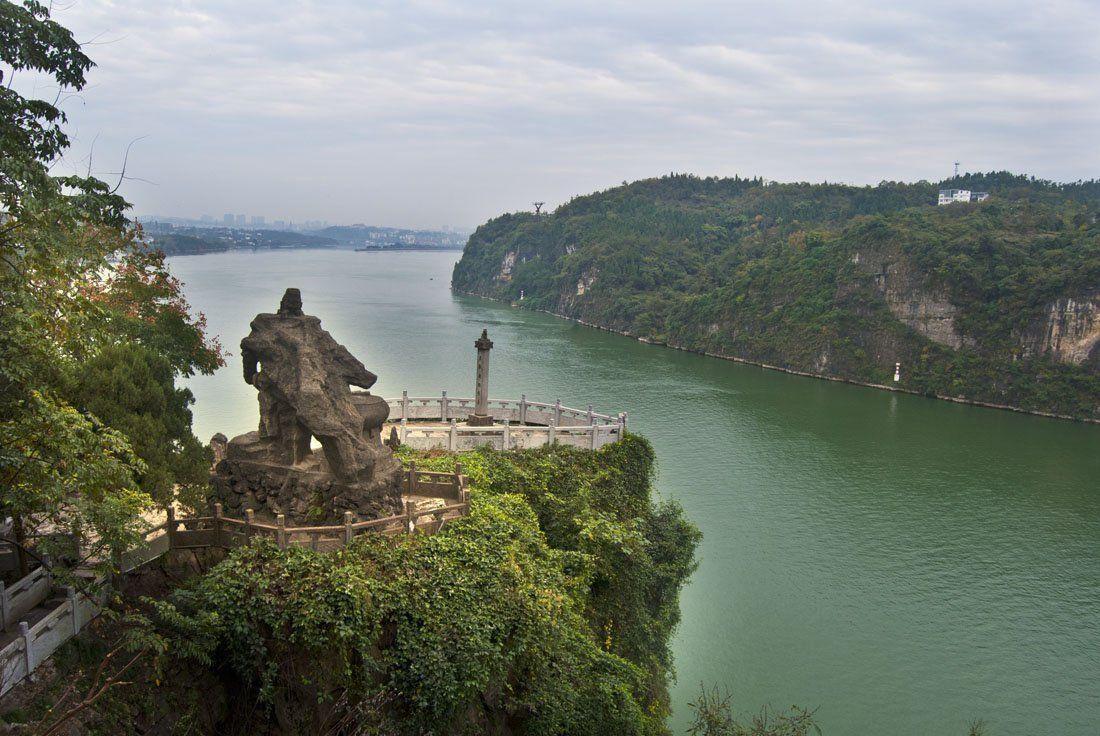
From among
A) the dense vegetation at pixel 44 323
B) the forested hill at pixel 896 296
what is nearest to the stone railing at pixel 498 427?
the dense vegetation at pixel 44 323

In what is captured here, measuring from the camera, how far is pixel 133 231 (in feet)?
42.8

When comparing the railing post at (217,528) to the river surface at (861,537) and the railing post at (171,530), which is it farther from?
the river surface at (861,537)

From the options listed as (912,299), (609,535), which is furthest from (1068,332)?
(609,535)

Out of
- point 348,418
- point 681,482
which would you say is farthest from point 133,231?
point 681,482

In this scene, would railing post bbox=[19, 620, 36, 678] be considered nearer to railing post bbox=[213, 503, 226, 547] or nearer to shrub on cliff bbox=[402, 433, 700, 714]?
railing post bbox=[213, 503, 226, 547]

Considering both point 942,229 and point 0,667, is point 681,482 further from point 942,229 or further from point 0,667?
point 942,229

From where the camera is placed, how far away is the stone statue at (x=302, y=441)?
865cm

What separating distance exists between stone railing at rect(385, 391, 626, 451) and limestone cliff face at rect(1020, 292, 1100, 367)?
3750 centimetres

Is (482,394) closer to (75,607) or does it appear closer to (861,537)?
(861,537)

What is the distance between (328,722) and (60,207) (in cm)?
471

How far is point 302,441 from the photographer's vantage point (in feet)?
29.2

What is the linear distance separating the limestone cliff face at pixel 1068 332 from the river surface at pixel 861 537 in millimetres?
6820

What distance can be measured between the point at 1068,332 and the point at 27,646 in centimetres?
5070

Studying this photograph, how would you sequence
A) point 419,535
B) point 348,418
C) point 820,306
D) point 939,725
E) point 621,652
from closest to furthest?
point 419,535 < point 348,418 < point 621,652 < point 939,725 < point 820,306
